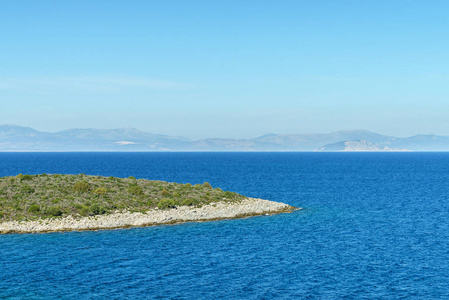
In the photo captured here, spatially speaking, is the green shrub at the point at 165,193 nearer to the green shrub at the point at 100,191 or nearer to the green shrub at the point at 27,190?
the green shrub at the point at 100,191

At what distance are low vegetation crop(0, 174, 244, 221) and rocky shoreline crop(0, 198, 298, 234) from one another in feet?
8.51

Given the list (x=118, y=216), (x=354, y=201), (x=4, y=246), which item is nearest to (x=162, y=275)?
(x=4, y=246)

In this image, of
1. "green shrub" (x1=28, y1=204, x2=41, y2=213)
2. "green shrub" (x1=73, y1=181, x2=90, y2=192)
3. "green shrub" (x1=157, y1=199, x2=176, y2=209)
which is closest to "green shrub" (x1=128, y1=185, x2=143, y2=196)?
"green shrub" (x1=157, y1=199, x2=176, y2=209)

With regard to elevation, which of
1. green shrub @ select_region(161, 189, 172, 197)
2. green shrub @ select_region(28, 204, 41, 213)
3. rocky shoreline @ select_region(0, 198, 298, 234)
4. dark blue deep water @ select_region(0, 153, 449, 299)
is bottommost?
dark blue deep water @ select_region(0, 153, 449, 299)

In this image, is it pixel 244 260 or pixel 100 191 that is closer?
pixel 244 260

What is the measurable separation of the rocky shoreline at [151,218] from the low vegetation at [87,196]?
2.59m

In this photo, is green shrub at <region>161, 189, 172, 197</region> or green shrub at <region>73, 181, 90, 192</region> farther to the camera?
green shrub at <region>161, 189, 172, 197</region>

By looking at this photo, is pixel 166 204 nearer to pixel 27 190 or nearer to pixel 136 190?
pixel 136 190

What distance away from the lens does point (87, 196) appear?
75875mm

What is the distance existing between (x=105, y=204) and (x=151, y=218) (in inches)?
406

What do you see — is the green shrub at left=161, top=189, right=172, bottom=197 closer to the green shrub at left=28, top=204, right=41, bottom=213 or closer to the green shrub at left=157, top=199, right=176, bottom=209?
the green shrub at left=157, top=199, right=176, bottom=209

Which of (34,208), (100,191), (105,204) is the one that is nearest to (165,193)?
(100,191)

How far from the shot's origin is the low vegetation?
67625 mm

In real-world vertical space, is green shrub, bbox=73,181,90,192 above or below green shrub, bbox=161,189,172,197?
above
